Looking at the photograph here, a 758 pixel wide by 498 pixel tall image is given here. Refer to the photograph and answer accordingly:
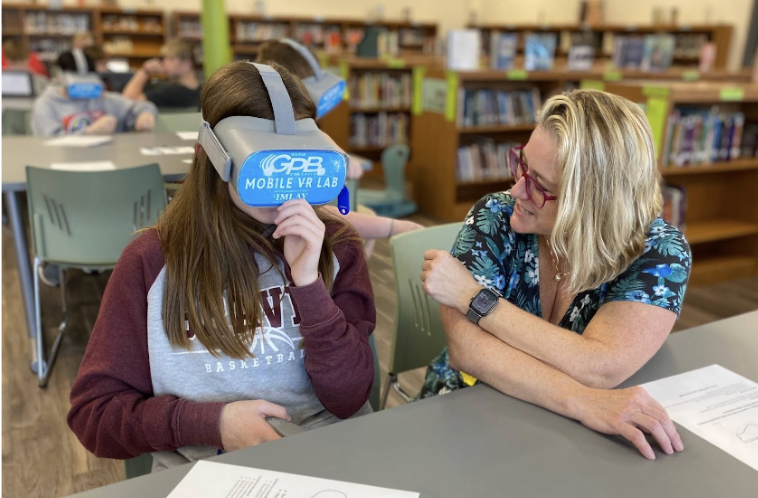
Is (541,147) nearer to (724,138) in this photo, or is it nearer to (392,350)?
(392,350)

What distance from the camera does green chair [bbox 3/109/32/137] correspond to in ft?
12.6

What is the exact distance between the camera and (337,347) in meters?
1.09

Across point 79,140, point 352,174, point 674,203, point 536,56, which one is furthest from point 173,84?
point 674,203

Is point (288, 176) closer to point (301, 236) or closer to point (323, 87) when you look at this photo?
point (301, 236)

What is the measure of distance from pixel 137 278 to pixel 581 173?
786 millimetres

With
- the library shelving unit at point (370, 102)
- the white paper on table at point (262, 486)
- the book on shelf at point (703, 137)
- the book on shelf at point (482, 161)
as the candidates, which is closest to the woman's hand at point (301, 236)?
the white paper on table at point (262, 486)

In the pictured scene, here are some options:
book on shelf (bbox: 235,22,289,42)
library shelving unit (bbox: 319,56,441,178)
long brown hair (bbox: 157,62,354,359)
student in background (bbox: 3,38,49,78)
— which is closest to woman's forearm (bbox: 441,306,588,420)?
long brown hair (bbox: 157,62,354,359)

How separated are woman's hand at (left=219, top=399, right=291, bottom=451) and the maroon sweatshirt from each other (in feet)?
0.06

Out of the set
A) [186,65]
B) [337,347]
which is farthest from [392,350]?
[186,65]

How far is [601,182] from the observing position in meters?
1.10

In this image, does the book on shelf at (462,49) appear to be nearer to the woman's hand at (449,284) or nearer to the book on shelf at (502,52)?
the book on shelf at (502,52)

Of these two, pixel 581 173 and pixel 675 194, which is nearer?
pixel 581 173

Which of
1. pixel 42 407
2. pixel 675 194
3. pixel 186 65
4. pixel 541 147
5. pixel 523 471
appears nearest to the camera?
pixel 523 471

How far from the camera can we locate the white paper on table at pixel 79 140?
118 inches
